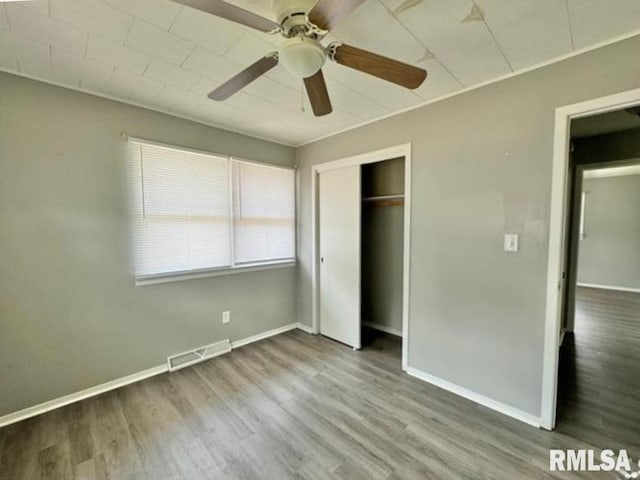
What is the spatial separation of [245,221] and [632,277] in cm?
757

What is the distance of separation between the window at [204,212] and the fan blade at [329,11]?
2.03 metres

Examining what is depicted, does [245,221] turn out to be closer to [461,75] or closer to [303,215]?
[303,215]

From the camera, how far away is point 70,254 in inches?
84.0

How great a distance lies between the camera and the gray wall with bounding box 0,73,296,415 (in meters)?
1.93

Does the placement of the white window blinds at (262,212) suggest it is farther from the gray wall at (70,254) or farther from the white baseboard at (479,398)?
the white baseboard at (479,398)

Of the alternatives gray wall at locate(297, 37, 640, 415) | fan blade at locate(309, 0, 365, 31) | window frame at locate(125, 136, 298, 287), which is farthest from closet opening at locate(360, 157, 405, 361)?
fan blade at locate(309, 0, 365, 31)

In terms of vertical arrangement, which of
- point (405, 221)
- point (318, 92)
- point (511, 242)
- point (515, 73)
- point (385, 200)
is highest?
point (515, 73)

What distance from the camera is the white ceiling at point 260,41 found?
134 centimetres

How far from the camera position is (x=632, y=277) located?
18.1ft

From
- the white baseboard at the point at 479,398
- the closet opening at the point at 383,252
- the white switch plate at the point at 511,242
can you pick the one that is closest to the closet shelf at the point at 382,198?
the closet opening at the point at 383,252

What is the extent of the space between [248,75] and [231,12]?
40cm

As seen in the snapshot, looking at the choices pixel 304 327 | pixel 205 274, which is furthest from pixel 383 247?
pixel 205 274

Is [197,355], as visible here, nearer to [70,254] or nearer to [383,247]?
[70,254]

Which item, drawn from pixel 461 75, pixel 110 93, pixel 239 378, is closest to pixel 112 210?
pixel 110 93
